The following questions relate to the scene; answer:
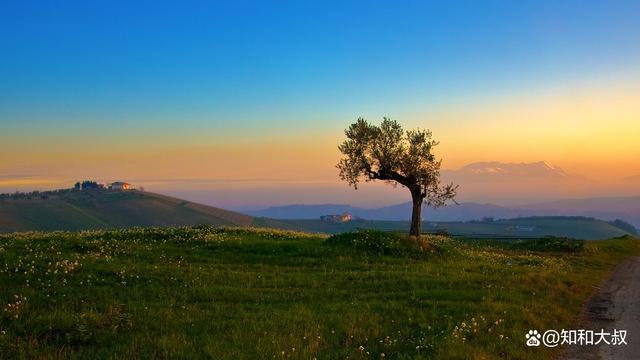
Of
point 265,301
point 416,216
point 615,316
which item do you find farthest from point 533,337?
point 416,216

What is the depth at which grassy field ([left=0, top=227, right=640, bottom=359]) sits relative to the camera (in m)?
13.0

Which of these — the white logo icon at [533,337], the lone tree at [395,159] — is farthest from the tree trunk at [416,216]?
the white logo icon at [533,337]

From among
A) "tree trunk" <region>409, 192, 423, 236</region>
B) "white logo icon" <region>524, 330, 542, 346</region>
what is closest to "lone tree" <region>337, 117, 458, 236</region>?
"tree trunk" <region>409, 192, 423, 236</region>

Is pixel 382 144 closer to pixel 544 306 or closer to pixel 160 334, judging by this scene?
pixel 544 306

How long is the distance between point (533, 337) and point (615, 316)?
6.20 meters

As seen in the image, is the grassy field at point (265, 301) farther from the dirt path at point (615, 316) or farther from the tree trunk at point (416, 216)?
the tree trunk at point (416, 216)

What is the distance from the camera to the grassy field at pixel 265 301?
42.6ft

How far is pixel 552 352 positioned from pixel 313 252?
17087 millimetres

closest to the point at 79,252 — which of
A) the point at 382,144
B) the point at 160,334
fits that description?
the point at 160,334

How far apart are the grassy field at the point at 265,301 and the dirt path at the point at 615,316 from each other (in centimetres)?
70

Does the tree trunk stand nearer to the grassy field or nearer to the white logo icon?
the grassy field

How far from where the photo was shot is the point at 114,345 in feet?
41.7

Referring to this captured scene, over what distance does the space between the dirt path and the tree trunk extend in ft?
62.9

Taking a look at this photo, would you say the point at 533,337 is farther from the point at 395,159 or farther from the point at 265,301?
the point at 395,159
